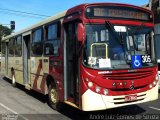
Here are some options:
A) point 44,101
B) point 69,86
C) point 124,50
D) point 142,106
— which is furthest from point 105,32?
point 44,101

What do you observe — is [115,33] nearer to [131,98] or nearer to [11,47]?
[131,98]

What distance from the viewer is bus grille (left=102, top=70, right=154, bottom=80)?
882 centimetres

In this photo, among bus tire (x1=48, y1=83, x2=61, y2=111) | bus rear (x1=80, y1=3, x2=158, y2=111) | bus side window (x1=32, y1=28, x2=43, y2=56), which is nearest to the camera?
bus rear (x1=80, y1=3, x2=158, y2=111)

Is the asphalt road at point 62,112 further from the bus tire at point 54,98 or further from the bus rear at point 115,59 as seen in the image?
the bus rear at point 115,59

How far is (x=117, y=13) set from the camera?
9.32 metres

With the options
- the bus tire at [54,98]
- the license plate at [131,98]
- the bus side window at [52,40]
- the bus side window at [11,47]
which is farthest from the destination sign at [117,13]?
the bus side window at [11,47]

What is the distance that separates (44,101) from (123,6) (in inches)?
204

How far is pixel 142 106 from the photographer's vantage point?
1154 cm

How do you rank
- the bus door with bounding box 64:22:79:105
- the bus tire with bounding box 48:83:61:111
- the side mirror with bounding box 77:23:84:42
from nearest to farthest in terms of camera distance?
the side mirror with bounding box 77:23:84:42 < the bus door with bounding box 64:22:79:105 < the bus tire with bounding box 48:83:61:111

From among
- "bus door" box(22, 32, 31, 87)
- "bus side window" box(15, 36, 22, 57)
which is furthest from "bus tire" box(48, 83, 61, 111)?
"bus side window" box(15, 36, 22, 57)

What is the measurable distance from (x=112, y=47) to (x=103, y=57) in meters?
0.38

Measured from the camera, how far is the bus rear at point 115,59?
873 cm

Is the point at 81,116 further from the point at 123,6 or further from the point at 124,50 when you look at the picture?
the point at 123,6

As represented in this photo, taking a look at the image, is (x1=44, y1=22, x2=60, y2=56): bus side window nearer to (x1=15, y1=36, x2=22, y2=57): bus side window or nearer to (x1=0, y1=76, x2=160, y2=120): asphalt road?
(x1=0, y1=76, x2=160, y2=120): asphalt road
